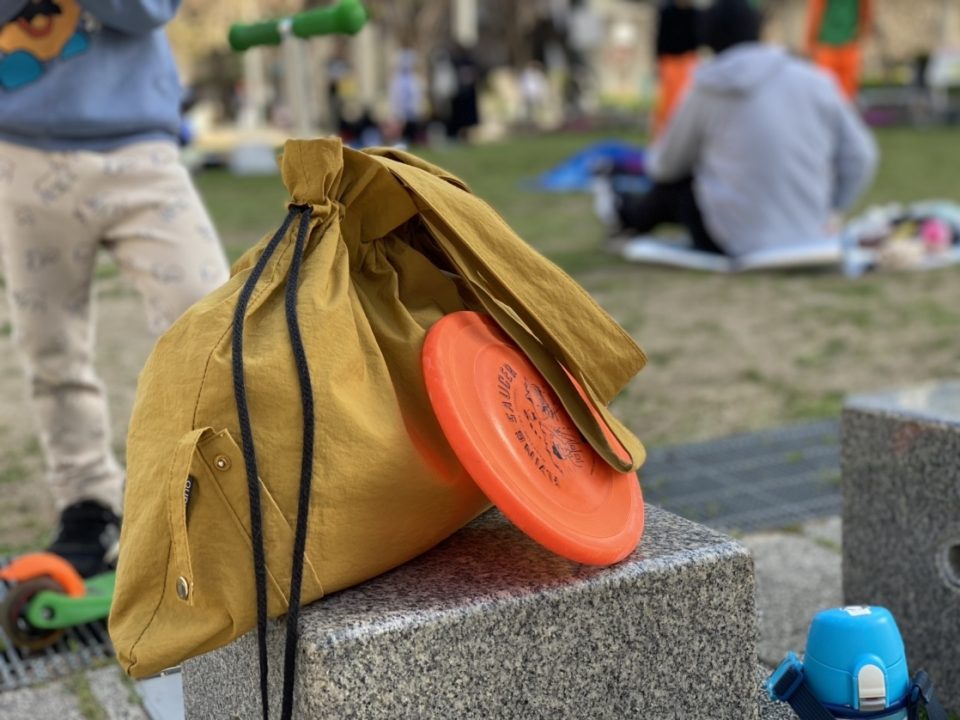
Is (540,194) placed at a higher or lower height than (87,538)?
lower

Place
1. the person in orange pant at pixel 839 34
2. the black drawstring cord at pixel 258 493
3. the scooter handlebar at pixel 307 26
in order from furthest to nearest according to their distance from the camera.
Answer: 1. the person in orange pant at pixel 839 34
2. the scooter handlebar at pixel 307 26
3. the black drawstring cord at pixel 258 493

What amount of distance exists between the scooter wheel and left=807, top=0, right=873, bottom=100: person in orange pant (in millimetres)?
10404

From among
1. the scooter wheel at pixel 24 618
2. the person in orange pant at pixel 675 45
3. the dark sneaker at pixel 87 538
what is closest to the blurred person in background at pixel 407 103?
the person in orange pant at pixel 675 45

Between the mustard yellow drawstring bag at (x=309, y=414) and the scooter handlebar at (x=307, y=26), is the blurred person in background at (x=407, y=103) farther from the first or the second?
the mustard yellow drawstring bag at (x=309, y=414)

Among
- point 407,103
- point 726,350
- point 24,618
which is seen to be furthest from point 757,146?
point 407,103

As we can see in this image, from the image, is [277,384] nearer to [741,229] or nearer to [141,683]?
[141,683]

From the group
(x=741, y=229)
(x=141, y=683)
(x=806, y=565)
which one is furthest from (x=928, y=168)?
(x=141, y=683)

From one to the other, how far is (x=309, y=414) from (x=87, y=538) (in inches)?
59.5

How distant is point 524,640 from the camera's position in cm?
158

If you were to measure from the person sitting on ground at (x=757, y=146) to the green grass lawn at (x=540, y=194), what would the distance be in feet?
2.78

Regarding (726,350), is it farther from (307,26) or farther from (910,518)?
(307,26)

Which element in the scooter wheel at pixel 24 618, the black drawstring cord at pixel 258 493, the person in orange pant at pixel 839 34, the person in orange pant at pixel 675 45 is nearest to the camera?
the black drawstring cord at pixel 258 493

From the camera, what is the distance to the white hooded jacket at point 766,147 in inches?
275

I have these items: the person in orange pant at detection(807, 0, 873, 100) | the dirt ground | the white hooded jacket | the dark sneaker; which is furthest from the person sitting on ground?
the dark sneaker
